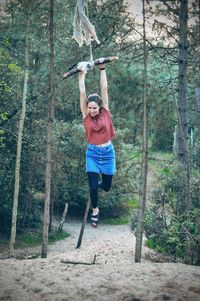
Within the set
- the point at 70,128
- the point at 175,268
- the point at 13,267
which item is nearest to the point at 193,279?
the point at 175,268

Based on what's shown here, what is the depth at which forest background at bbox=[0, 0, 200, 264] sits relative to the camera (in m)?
10.4

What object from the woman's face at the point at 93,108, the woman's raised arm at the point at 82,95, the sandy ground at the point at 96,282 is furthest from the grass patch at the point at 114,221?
the woman's face at the point at 93,108

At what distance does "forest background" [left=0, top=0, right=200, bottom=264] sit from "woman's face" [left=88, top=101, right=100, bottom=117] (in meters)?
2.40

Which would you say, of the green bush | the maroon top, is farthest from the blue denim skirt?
the green bush

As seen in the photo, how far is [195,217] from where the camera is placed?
→ 395 inches

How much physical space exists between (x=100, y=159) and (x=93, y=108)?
0.92 metres

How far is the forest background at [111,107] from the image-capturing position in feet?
34.1

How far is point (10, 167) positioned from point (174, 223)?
29.2ft

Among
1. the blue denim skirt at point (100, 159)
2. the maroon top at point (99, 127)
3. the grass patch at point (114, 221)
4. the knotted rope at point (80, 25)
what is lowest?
the grass patch at point (114, 221)

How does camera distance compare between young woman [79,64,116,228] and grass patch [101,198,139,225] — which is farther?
grass patch [101,198,139,225]

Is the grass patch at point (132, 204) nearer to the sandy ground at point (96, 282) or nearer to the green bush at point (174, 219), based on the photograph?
the green bush at point (174, 219)

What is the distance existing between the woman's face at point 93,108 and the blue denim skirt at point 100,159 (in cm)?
58

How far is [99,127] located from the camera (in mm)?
6652

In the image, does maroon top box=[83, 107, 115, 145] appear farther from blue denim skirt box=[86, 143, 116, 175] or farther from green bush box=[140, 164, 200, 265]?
green bush box=[140, 164, 200, 265]
